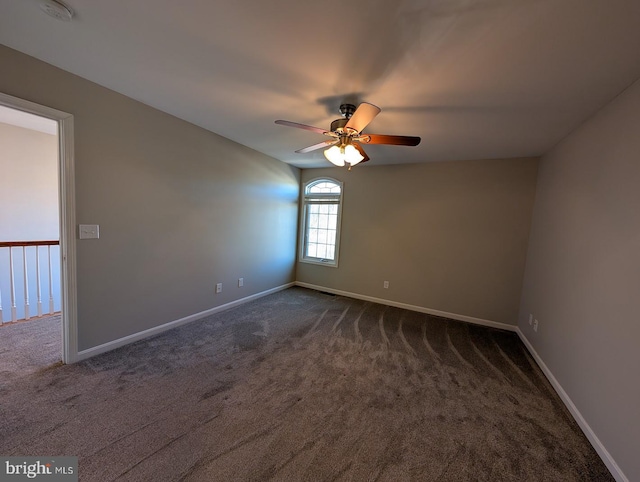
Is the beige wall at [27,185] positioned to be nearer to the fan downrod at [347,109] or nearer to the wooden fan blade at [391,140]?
the fan downrod at [347,109]

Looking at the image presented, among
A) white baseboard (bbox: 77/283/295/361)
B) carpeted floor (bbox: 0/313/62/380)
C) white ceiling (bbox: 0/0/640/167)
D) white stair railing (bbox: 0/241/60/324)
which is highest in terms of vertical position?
white ceiling (bbox: 0/0/640/167)

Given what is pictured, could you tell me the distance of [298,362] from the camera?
8.23 feet

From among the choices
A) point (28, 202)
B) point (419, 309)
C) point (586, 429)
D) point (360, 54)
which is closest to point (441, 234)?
point (419, 309)

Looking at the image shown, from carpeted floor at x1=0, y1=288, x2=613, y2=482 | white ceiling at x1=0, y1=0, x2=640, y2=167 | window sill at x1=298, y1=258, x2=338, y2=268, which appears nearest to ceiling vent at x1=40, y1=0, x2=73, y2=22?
white ceiling at x1=0, y1=0, x2=640, y2=167

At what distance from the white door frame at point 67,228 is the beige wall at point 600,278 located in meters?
4.01

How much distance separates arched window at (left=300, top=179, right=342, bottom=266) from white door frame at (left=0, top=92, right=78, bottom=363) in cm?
347

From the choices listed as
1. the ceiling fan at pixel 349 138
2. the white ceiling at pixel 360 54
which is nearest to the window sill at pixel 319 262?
the ceiling fan at pixel 349 138

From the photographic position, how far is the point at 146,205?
2.67 m

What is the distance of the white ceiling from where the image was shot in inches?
49.6

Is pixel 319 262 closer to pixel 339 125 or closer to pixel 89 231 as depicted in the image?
pixel 339 125

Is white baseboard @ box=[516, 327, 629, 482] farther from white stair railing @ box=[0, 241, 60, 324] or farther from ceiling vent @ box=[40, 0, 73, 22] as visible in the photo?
white stair railing @ box=[0, 241, 60, 324]

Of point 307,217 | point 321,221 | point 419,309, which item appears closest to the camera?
point 419,309

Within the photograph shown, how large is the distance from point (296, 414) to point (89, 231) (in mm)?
2367

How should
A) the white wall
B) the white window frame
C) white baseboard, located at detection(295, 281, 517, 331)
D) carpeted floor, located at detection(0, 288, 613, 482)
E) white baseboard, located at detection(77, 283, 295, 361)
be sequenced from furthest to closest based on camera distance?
1. the white window frame
2. white baseboard, located at detection(295, 281, 517, 331)
3. the white wall
4. white baseboard, located at detection(77, 283, 295, 361)
5. carpeted floor, located at detection(0, 288, 613, 482)
